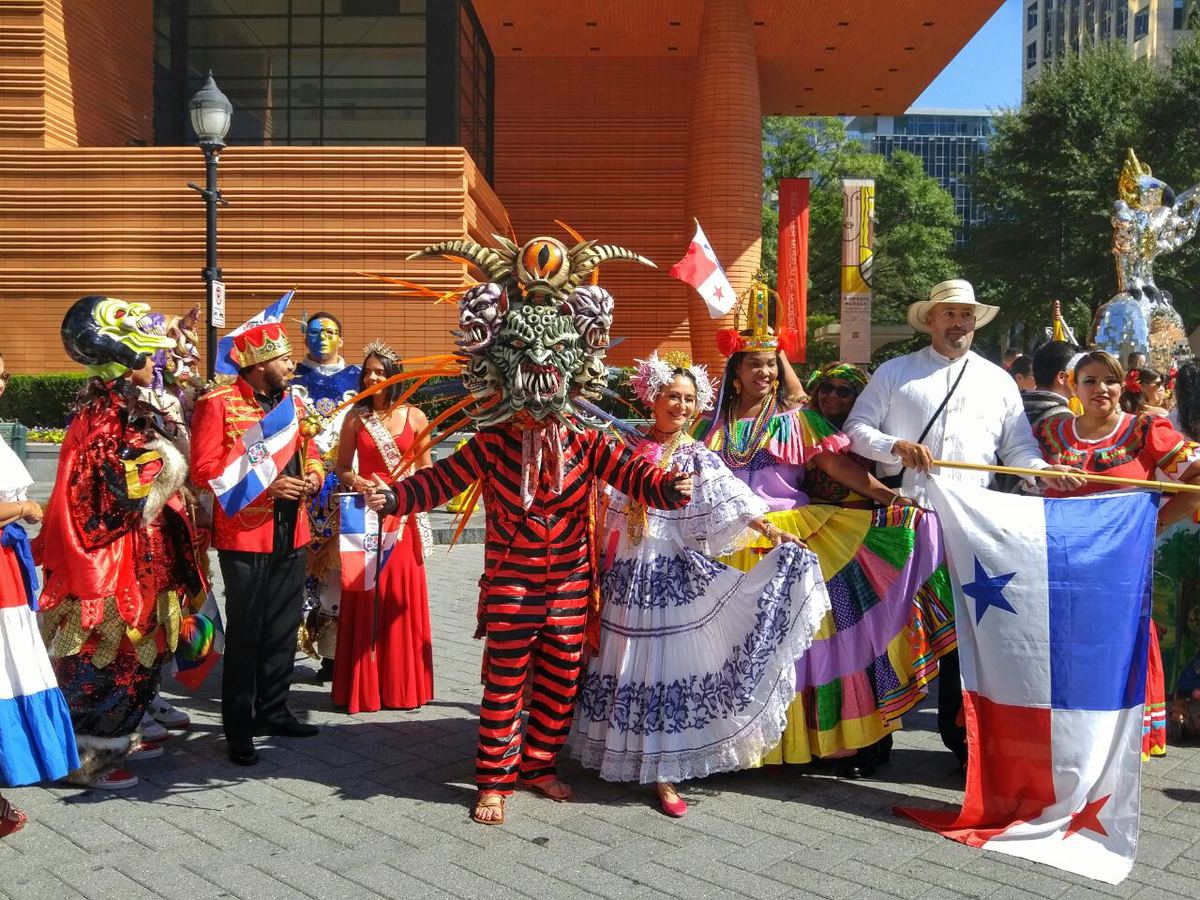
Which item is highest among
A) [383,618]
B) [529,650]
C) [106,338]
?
[106,338]

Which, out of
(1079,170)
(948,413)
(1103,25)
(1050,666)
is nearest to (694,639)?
(1050,666)

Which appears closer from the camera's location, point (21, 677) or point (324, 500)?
point (21, 677)

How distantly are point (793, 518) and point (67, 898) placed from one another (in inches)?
126

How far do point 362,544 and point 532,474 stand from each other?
1.85 meters

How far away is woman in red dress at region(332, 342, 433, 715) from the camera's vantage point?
19.9ft

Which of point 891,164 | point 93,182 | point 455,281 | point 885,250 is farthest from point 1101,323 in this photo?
point 891,164

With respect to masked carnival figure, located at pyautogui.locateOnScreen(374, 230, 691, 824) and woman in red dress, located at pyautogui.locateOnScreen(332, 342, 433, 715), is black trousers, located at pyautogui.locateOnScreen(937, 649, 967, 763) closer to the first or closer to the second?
masked carnival figure, located at pyautogui.locateOnScreen(374, 230, 691, 824)

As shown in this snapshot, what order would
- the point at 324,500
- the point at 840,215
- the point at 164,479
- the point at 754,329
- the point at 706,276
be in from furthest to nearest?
the point at 840,215
the point at 324,500
the point at 706,276
the point at 754,329
the point at 164,479

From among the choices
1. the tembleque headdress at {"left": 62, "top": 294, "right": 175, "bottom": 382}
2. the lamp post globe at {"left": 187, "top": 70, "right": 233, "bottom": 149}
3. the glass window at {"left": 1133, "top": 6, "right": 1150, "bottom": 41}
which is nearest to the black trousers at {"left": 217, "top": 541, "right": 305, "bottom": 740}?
the tembleque headdress at {"left": 62, "top": 294, "right": 175, "bottom": 382}

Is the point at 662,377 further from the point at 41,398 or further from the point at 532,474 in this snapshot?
the point at 41,398

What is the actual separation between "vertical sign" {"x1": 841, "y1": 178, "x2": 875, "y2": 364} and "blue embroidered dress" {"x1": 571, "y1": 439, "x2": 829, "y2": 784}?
1612 cm

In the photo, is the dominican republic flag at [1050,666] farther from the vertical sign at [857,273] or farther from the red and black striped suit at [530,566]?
the vertical sign at [857,273]

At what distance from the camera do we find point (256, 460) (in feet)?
16.5

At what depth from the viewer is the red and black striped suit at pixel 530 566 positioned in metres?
4.63
